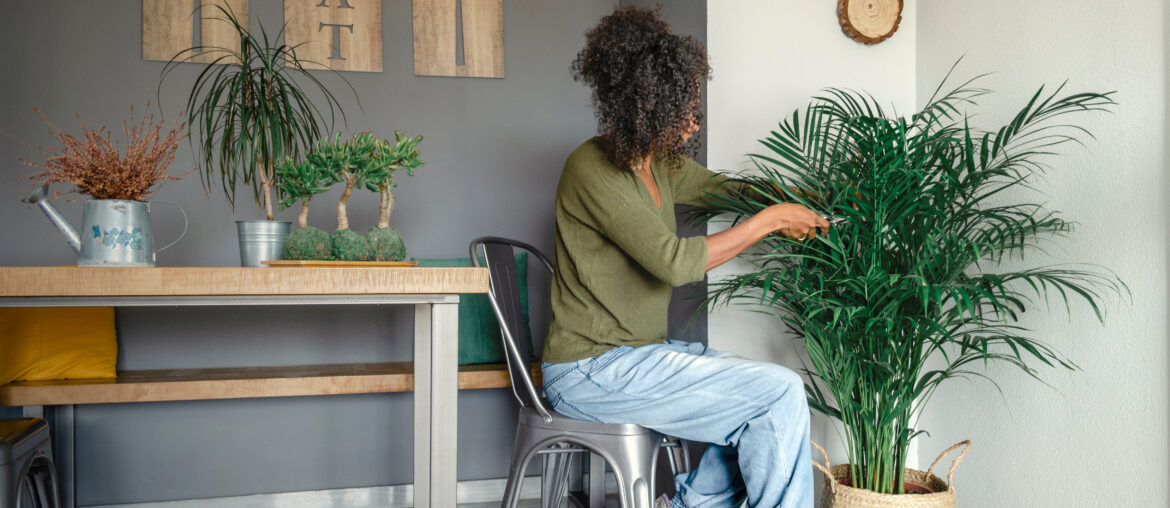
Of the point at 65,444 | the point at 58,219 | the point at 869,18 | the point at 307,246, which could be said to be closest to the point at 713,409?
the point at 307,246

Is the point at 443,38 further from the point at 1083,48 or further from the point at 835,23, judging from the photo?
the point at 1083,48

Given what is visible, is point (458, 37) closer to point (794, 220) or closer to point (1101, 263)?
point (794, 220)

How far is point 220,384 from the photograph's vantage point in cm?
240

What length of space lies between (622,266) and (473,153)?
1241 millimetres

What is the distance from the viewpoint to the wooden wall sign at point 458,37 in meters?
2.93

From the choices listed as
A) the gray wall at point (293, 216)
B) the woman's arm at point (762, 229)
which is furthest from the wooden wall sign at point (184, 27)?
the woman's arm at point (762, 229)

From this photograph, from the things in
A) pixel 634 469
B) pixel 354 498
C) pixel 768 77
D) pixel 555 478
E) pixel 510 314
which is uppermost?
pixel 768 77

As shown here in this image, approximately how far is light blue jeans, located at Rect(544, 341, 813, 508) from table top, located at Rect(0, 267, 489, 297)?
361 millimetres

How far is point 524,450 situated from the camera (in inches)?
73.9

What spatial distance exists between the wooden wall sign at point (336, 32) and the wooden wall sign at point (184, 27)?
171mm

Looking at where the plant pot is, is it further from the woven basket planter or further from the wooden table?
the woven basket planter

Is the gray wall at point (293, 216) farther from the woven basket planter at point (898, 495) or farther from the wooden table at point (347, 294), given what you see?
the woven basket planter at point (898, 495)

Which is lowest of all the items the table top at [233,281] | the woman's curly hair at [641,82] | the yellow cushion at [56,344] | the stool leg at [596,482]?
the stool leg at [596,482]

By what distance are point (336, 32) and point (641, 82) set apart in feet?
4.97
